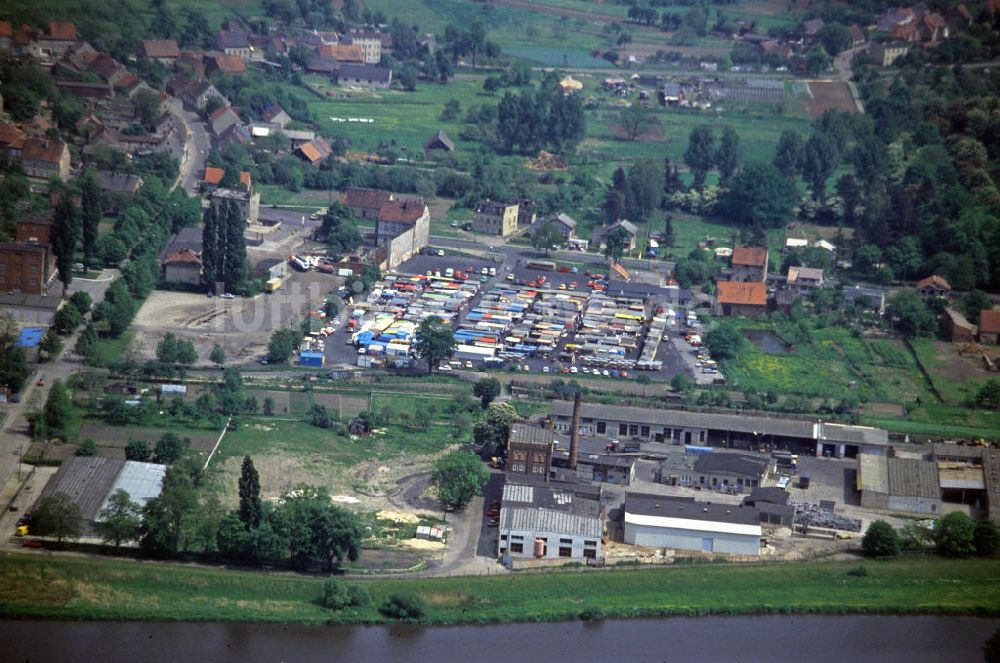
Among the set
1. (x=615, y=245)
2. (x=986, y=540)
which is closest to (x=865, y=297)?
(x=615, y=245)

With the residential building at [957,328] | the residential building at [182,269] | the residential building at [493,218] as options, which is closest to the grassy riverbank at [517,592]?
the residential building at [957,328]

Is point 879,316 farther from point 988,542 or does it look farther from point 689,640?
point 689,640

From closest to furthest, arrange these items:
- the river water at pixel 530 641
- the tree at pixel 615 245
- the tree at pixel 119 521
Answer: the river water at pixel 530 641, the tree at pixel 119 521, the tree at pixel 615 245

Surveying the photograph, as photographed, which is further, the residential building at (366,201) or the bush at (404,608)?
the residential building at (366,201)

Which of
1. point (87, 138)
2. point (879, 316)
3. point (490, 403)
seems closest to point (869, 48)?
point (879, 316)

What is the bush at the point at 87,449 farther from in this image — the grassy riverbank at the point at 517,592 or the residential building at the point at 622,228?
the residential building at the point at 622,228

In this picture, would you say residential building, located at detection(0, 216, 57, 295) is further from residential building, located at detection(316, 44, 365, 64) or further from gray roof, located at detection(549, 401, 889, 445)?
residential building, located at detection(316, 44, 365, 64)

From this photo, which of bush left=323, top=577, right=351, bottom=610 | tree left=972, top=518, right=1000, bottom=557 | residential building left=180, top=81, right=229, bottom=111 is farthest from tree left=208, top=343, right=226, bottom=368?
residential building left=180, top=81, right=229, bottom=111
